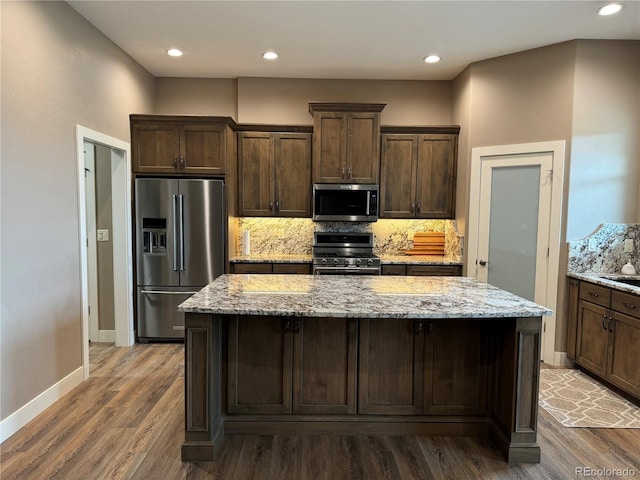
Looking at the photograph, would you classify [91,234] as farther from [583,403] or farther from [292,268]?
[583,403]

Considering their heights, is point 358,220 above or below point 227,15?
below

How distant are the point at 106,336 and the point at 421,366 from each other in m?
3.51

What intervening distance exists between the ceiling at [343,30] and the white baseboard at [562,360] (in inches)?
117

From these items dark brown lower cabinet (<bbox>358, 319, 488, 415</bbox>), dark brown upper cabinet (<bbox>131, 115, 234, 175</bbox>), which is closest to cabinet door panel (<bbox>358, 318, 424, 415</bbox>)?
dark brown lower cabinet (<bbox>358, 319, 488, 415</bbox>)

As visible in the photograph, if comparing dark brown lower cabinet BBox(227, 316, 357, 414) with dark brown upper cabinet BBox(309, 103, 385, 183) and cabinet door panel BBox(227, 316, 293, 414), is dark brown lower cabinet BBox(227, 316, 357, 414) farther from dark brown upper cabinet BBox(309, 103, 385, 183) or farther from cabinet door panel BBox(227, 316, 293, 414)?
dark brown upper cabinet BBox(309, 103, 385, 183)

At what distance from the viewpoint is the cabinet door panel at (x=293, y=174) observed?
4.65 metres

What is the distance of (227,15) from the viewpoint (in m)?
3.22

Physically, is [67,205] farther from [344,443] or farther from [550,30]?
[550,30]

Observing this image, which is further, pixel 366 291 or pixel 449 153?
pixel 449 153

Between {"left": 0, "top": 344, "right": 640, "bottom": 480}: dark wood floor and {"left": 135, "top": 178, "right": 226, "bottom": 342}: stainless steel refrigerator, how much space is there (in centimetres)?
142

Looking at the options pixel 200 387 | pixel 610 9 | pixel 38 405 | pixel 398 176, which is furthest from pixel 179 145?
pixel 610 9

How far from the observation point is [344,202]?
4.58 m

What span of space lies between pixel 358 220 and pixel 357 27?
2040 millimetres

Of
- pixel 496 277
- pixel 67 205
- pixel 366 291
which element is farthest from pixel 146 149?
pixel 496 277
